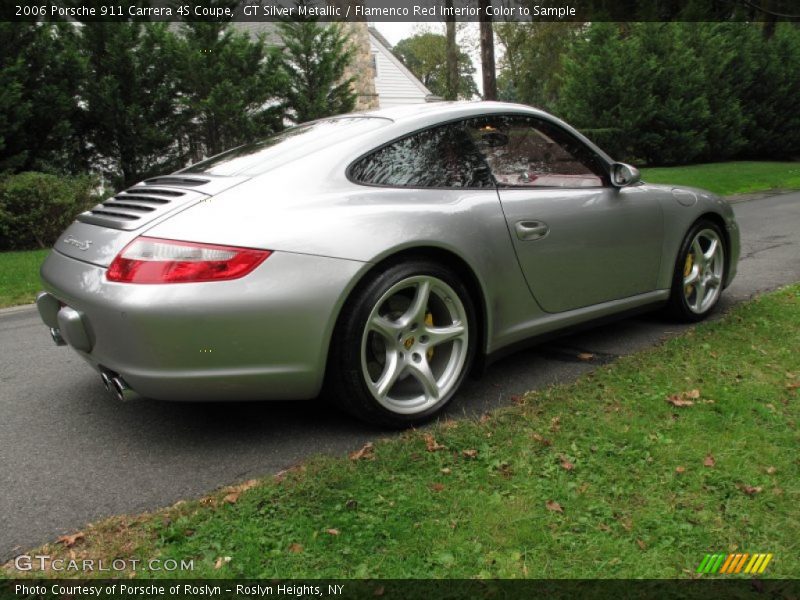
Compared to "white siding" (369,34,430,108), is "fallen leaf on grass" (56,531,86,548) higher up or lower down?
lower down

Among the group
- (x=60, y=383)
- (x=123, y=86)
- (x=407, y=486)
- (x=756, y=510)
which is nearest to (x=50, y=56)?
(x=123, y=86)

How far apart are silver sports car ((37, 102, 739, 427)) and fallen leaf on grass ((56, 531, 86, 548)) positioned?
2.13 ft

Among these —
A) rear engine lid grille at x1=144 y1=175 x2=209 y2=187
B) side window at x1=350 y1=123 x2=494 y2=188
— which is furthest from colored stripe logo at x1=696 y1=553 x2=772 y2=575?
rear engine lid grille at x1=144 y1=175 x2=209 y2=187

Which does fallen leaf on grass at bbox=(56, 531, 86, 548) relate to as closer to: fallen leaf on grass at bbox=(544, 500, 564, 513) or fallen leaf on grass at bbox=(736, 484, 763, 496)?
fallen leaf on grass at bbox=(544, 500, 564, 513)

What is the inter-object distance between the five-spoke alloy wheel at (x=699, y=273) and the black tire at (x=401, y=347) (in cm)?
193

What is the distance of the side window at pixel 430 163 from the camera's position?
3.40m

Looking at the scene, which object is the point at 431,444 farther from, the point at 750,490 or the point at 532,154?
the point at 532,154

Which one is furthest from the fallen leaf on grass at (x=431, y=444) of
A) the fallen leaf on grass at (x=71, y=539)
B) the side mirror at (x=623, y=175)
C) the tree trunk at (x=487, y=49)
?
the tree trunk at (x=487, y=49)

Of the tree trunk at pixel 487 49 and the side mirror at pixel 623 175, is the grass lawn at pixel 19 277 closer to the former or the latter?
the side mirror at pixel 623 175

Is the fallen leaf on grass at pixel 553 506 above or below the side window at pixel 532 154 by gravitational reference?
below

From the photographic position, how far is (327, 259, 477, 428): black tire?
3081 millimetres

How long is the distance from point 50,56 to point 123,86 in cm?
170

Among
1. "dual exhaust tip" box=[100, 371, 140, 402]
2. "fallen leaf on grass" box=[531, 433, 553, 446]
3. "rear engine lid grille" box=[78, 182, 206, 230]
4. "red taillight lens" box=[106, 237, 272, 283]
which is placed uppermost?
"rear engine lid grille" box=[78, 182, 206, 230]

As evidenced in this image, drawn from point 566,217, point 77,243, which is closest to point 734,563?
point 566,217
